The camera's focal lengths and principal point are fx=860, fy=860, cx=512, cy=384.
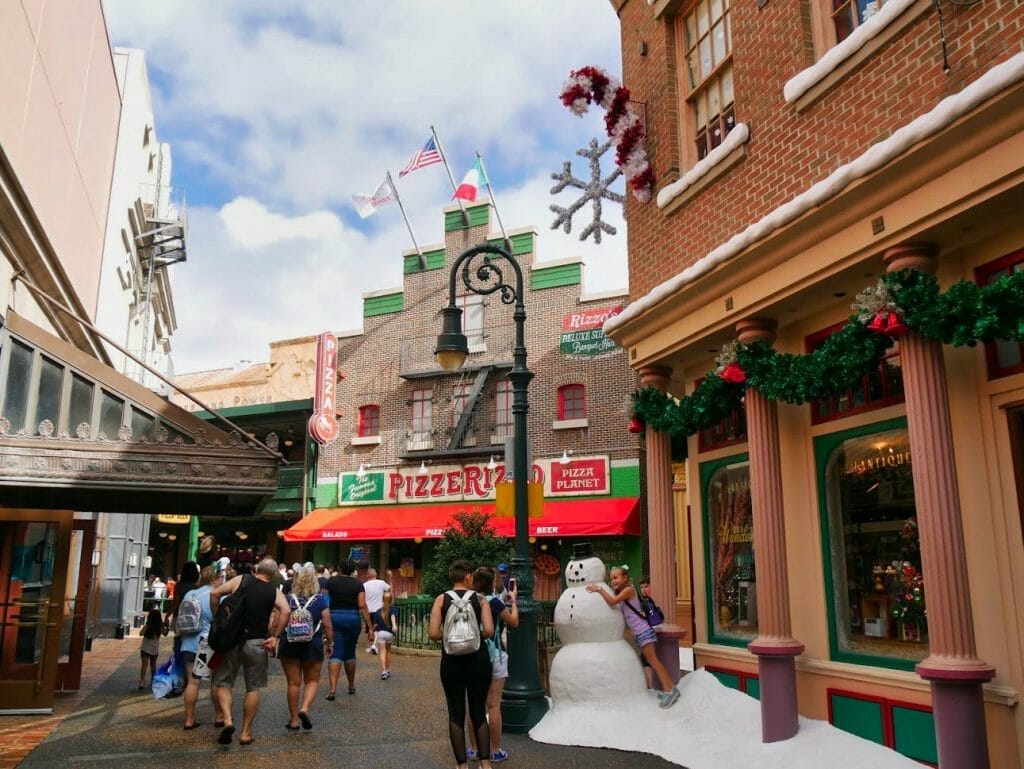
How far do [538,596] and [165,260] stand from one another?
1449 centimetres

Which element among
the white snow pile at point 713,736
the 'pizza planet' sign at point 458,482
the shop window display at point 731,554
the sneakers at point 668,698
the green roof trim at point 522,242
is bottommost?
the white snow pile at point 713,736

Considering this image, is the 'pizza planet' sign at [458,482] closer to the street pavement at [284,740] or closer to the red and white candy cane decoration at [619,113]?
the street pavement at [284,740]

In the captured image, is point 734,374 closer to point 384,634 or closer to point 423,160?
point 384,634

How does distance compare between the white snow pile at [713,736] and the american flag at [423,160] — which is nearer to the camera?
the white snow pile at [713,736]

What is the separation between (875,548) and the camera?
6.71 meters

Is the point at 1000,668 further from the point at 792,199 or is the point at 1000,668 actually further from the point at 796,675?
the point at 792,199

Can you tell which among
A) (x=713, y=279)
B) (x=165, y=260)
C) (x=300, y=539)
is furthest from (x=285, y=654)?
(x=165, y=260)

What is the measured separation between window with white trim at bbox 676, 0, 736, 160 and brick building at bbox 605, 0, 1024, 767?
3cm

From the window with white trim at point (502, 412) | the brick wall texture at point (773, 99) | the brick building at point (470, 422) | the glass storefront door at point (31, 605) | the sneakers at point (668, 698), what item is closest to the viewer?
the brick wall texture at point (773, 99)

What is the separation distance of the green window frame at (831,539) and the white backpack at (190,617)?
656 centimetres

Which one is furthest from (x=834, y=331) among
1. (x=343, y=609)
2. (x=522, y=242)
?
(x=522, y=242)

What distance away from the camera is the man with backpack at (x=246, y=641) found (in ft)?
26.5

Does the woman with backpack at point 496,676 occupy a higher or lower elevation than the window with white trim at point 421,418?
lower

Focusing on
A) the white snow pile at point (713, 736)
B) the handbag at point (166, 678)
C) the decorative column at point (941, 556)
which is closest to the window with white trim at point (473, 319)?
the handbag at point (166, 678)
